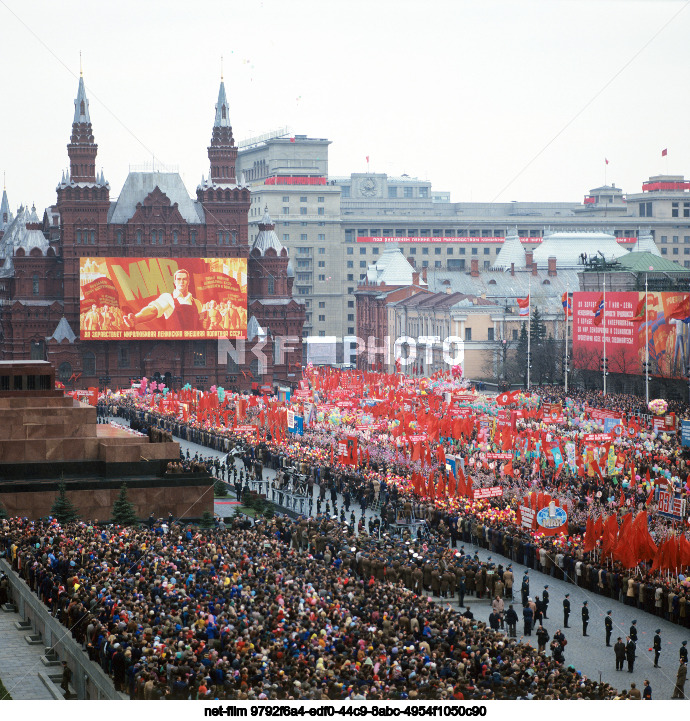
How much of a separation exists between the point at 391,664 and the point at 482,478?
79.4 ft

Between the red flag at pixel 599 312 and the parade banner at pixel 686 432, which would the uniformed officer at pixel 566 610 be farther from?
the red flag at pixel 599 312

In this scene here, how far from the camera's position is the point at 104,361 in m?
99.9

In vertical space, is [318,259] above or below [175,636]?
above

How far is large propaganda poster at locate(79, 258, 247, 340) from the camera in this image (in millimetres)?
96250

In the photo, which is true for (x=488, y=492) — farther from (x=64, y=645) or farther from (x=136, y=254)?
(x=136, y=254)

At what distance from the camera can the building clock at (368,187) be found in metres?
187

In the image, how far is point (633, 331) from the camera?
8400 centimetres

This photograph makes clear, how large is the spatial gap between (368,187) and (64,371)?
9476 cm

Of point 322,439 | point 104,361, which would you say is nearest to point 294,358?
point 104,361

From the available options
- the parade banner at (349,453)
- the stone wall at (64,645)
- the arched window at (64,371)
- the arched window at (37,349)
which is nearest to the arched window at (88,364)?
the arched window at (64,371)

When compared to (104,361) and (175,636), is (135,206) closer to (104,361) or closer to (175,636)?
(104,361)

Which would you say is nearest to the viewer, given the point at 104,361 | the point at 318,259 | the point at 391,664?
the point at 391,664

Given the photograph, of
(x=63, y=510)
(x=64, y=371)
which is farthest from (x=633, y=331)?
(x=63, y=510)

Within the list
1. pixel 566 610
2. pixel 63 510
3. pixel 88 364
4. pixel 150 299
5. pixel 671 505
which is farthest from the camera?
pixel 88 364
